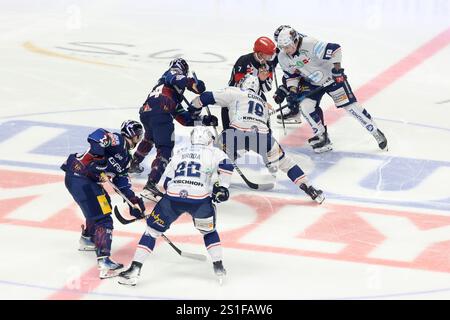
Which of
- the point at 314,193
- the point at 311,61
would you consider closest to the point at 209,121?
the point at 314,193

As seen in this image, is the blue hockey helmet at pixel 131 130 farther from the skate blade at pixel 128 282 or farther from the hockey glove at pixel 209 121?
the hockey glove at pixel 209 121

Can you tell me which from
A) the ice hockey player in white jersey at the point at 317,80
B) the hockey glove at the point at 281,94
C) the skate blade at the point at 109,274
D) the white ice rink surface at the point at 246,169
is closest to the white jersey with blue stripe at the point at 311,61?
the ice hockey player in white jersey at the point at 317,80

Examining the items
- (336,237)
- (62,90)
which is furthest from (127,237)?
(62,90)

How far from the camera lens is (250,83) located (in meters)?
11.2

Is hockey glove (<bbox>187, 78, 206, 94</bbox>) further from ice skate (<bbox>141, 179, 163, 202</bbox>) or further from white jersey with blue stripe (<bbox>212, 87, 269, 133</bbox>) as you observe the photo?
ice skate (<bbox>141, 179, 163, 202</bbox>)

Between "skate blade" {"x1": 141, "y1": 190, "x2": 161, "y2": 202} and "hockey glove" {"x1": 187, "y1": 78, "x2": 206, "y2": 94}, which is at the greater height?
"hockey glove" {"x1": 187, "y1": 78, "x2": 206, "y2": 94}

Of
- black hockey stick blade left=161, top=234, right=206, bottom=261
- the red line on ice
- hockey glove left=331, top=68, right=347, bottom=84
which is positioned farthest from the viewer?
the red line on ice

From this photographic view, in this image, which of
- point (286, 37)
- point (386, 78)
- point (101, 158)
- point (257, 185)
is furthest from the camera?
point (386, 78)

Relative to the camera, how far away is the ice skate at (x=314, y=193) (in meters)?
10.7

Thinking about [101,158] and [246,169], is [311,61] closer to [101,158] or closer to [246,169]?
[246,169]

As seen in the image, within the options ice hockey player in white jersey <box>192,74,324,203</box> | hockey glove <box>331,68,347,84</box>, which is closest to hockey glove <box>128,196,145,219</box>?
ice hockey player in white jersey <box>192,74,324,203</box>

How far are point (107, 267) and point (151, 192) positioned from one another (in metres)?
1.82

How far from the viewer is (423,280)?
9062 mm

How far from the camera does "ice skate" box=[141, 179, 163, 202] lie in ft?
35.4
